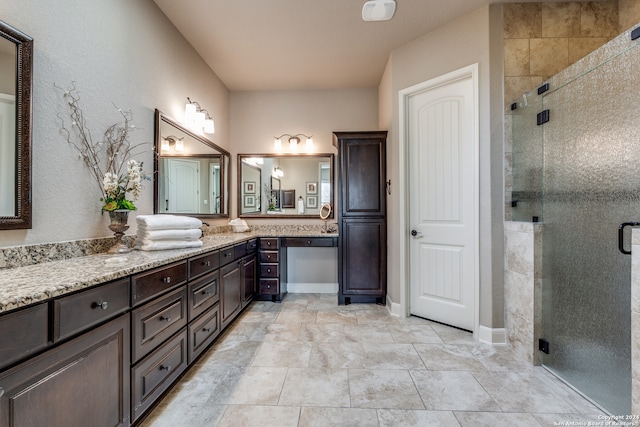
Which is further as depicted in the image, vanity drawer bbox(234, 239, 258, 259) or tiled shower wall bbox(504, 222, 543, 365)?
vanity drawer bbox(234, 239, 258, 259)

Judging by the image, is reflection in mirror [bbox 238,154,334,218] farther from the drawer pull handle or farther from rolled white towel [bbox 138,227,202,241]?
the drawer pull handle

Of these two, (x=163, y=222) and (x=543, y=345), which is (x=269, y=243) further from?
(x=543, y=345)

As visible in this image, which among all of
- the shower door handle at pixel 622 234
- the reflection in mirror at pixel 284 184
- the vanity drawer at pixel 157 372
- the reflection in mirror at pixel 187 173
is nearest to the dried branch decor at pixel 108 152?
the reflection in mirror at pixel 187 173

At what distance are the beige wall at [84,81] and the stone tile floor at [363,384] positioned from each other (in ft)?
4.01

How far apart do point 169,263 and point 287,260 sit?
2505 millimetres

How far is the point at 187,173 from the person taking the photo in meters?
2.94

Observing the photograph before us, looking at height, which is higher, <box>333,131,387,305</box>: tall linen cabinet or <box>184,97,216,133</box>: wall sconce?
<box>184,97,216,133</box>: wall sconce

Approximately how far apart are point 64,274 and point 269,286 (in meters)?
2.45

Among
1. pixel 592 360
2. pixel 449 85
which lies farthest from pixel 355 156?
pixel 592 360

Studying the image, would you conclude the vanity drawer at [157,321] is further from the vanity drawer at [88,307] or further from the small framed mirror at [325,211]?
the small framed mirror at [325,211]

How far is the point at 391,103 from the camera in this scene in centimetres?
320

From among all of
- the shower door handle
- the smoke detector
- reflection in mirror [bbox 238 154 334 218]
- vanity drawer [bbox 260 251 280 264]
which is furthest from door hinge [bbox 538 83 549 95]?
vanity drawer [bbox 260 251 280 264]

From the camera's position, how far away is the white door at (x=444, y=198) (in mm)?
2629

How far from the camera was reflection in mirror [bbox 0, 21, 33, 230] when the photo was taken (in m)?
1.33
